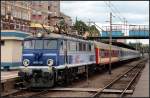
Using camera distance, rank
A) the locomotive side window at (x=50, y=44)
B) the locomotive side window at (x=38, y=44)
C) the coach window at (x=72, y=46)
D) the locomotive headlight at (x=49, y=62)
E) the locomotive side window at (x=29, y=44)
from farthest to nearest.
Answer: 1. the coach window at (x=72, y=46)
2. the locomotive side window at (x=29, y=44)
3. the locomotive side window at (x=38, y=44)
4. the locomotive side window at (x=50, y=44)
5. the locomotive headlight at (x=49, y=62)

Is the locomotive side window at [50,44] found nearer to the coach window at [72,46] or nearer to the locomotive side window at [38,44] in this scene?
the locomotive side window at [38,44]

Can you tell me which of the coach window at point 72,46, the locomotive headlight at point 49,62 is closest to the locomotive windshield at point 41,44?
the locomotive headlight at point 49,62

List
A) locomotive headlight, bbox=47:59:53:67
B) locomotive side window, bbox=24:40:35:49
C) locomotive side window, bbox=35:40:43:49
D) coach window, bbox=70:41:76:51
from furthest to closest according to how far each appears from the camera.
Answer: coach window, bbox=70:41:76:51
locomotive side window, bbox=24:40:35:49
locomotive side window, bbox=35:40:43:49
locomotive headlight, bbox=47:59:53:67

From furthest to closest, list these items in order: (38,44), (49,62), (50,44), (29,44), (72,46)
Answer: (72,46) < (29,44) < (38,44) < (50,44) < (49,62)

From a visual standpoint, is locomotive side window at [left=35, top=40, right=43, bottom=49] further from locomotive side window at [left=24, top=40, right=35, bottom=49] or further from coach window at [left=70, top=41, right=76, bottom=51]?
coach window at [left=70, top=41, right=76, bottom=51]

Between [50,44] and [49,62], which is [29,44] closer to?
[50,44]

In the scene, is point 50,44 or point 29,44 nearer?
point 50,44

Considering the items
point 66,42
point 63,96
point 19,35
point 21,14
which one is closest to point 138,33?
Result: point 21,14

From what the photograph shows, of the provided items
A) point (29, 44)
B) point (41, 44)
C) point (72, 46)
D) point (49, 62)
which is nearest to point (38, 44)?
point (41, 44)

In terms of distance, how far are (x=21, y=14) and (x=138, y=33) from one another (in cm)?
2560

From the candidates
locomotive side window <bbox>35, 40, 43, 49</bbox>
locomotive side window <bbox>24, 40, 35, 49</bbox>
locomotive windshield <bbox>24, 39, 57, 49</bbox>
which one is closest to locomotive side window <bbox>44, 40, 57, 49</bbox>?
locomotive windshield <bbox>24, 39, 57, 49</bbox>

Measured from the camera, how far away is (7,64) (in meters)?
33.0

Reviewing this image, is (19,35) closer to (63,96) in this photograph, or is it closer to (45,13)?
(63,96)

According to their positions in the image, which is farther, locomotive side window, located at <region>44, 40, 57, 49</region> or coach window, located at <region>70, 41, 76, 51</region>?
coach window, located at <region>70, 41, 76, 51</region>
